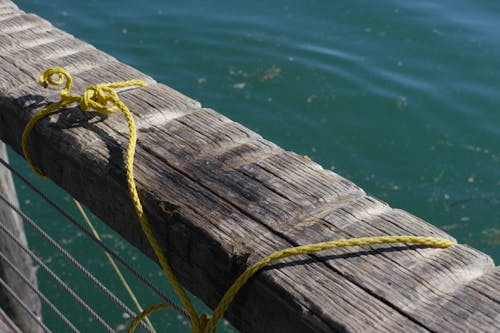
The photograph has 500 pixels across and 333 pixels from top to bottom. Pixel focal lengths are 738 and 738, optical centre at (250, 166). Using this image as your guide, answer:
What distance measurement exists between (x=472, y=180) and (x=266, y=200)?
468cm

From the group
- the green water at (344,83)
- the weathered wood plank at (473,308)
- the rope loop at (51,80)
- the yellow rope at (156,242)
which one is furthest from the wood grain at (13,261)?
the weathered wood plank at (473,308)

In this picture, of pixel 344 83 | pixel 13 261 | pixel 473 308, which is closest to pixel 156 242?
pixel 473 308

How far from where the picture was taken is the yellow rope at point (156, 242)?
1.58 m

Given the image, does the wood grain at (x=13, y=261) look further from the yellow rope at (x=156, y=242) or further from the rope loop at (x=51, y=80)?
the yellow rope at (x=156, y=242)

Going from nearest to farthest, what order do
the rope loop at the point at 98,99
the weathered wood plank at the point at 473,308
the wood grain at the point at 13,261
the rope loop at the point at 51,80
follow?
the weathered wood plank at the point at 473,308 < the rope loop at the point at 98,99 < the rope loop at the point at 51,80 < the wood grain at the point at 13,261

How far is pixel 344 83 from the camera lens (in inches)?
290

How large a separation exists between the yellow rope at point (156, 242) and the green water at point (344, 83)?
9.57 feet

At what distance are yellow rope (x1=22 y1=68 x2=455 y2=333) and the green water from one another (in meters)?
2.92

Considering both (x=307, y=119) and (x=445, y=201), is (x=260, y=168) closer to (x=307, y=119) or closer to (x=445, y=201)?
(x=445, y=201)

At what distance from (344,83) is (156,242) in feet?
18.9

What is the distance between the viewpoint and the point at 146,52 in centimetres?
812

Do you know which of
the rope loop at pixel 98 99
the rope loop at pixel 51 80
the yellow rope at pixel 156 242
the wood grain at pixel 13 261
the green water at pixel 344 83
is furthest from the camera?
the green water at pixel 344 83

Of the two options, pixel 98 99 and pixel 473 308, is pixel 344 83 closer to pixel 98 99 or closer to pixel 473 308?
pixel 98 99

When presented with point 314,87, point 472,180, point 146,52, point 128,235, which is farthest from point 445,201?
point 128,235
